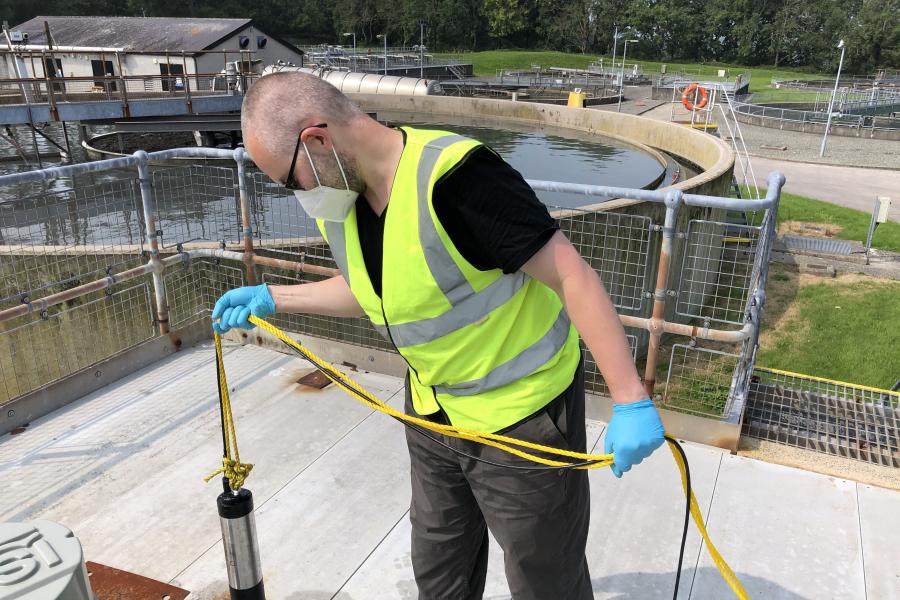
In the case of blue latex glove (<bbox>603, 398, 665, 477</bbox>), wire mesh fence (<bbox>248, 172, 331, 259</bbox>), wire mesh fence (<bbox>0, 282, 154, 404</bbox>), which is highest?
blue latex glove (<bbox>603, 398, 665, 477</bbox>)

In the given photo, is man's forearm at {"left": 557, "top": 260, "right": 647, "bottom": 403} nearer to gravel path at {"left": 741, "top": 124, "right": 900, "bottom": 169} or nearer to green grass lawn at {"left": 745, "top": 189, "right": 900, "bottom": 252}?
green grass lawn at {"left": 745, "top": 189, "right": 900, "bottom": 252}

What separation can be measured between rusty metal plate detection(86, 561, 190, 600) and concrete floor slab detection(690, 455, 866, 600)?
220 cm

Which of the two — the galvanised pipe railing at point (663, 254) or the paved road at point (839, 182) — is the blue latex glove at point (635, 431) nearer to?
the galvanised pipe railing at point (663, 254)

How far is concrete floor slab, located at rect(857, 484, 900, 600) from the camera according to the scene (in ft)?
9.75

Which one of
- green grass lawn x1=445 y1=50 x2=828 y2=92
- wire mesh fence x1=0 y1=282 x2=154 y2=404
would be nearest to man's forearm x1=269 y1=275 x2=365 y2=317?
wire mesh fence x1=0 y1=282 x2=154 y2=404

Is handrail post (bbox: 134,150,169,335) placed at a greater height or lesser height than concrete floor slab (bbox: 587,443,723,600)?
greater

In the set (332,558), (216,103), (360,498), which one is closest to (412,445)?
(332,558)

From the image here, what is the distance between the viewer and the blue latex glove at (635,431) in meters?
1.84

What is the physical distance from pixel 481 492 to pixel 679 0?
95.1 metres

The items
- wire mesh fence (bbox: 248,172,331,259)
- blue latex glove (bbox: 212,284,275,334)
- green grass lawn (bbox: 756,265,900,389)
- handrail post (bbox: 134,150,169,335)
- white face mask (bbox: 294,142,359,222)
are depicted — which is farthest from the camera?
green grass lawn (bbox: 756,265,900,389)

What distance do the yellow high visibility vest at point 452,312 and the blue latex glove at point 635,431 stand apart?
205mm

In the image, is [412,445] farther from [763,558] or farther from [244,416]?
[244,416]

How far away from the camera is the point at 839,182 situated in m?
18.5

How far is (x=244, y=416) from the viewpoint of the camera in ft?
14.2
